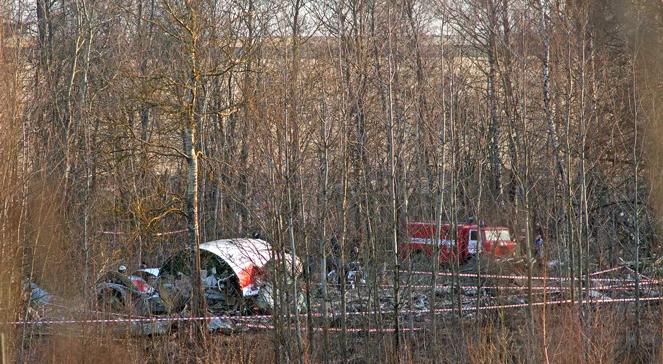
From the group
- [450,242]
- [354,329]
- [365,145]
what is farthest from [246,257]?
[450,242]

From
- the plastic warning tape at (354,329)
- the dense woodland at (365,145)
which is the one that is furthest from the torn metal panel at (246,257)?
the plastic warning tape at (354,329)

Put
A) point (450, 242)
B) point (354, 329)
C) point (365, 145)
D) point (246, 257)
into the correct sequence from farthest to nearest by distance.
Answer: point (450, 242) < point (365, 145) < point (354, 329) < point (246, 257)

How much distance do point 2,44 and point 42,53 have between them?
37.3 feet

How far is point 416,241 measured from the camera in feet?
46.0

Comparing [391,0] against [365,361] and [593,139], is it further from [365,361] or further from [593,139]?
[365,361]

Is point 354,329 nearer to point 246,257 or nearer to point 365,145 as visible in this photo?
point 246,257

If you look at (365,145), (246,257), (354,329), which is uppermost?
(365,145)

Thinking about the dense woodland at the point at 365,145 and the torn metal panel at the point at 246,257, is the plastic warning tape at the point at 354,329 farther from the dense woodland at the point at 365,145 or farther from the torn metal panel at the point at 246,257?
the torn metal panel at the point at 246,257

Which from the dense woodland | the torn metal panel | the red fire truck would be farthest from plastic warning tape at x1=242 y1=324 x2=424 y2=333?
the red fire truck

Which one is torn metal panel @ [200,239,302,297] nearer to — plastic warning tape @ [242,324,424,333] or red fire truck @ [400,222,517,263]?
plastic warning tape @ [242,324,424,333]

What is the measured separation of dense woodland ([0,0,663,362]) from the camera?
10.2 m

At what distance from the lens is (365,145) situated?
1281 centimetres

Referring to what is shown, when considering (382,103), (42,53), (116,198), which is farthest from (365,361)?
(42,53)

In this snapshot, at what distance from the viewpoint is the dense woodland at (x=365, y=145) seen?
10.2 metres
